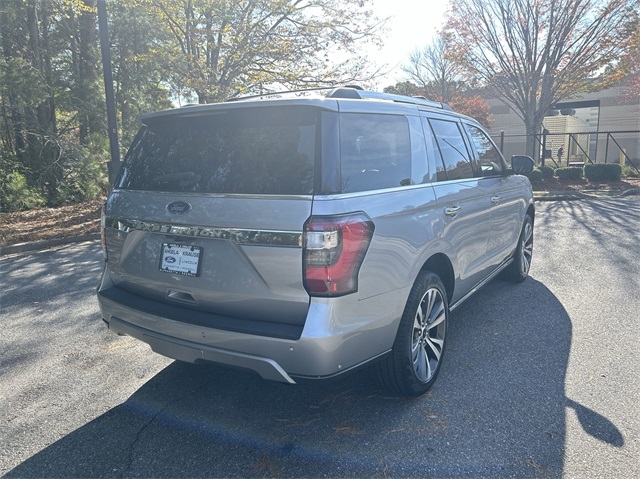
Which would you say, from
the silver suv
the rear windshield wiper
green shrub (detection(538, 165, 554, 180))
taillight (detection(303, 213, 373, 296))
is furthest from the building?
taillight (detection(303, 213, 373, 296))

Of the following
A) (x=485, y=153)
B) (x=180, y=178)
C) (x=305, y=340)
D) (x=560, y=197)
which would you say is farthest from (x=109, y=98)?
(x=560, y=197)

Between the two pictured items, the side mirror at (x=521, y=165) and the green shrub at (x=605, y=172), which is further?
the green shrub at (x=605, y=172)

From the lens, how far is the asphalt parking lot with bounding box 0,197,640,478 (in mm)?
2527

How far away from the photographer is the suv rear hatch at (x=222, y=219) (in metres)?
2.49

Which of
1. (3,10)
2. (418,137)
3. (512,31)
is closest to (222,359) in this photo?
(418,137)

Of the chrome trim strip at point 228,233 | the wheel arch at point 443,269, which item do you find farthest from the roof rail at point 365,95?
the wheel arch at point 443,269

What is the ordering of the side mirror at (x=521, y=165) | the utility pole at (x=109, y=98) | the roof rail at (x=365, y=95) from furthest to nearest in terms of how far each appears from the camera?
1. the utility pole at (x=109, y=98)
2. the side mirror at (x=521, y=165)
3. the roof rail at (x=365, y=95)

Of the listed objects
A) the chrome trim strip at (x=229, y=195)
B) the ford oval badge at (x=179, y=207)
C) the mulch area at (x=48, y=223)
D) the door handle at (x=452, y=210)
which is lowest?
the mulch area at (x=48, y=223)

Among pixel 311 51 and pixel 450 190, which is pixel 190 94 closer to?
pixel 311 51

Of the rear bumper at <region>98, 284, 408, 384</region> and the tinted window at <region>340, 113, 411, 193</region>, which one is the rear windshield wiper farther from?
the tinted window at <region>340, 113, 411, 193</region>

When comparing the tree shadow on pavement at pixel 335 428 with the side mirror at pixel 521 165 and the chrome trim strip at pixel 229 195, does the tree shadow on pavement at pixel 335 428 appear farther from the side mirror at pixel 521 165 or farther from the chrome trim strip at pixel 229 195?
the side mirror at pixel 521 165

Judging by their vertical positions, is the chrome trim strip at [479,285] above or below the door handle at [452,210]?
below

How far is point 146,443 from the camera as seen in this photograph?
272 centimetres

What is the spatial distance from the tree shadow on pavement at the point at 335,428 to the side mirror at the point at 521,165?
2269mm
